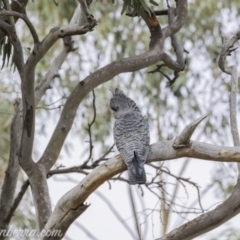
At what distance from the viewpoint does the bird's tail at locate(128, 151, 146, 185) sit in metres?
2.15

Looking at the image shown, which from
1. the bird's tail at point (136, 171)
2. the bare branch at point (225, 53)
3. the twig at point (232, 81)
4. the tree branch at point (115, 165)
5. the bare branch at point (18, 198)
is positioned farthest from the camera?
the bare branch at point (18, 198)

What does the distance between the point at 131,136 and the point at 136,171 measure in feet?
0.79

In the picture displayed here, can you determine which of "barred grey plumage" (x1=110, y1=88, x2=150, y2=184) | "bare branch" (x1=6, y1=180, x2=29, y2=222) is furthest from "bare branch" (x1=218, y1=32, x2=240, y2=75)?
"bare branch" (x1=6, y1=180, x2=29, y2=222)

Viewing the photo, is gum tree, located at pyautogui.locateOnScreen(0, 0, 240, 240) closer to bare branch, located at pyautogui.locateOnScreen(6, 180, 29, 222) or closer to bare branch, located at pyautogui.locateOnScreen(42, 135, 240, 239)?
bare branch, located at pyautogui.locateOnScreen(42, 135, 240, 239)

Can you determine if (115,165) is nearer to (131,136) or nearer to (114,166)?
(114,166)

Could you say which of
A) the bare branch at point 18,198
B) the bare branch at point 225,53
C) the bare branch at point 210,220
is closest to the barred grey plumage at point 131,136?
the bare branch at point 210,220

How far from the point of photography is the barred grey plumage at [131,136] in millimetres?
2176

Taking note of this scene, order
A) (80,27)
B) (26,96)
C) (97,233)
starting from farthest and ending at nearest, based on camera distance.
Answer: (97,233), (26,96), (80,27)

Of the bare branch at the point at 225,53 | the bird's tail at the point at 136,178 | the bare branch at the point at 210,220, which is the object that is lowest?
the bare branch at the point at 210,220

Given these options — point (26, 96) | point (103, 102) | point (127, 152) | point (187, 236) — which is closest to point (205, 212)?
point (187, 236)

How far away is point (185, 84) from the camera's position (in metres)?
5.29

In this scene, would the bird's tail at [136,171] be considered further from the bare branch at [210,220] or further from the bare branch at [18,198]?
the bare branch at [18,198]

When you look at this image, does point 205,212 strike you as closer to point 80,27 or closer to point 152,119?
point 80,27

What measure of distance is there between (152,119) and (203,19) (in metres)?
0.99
